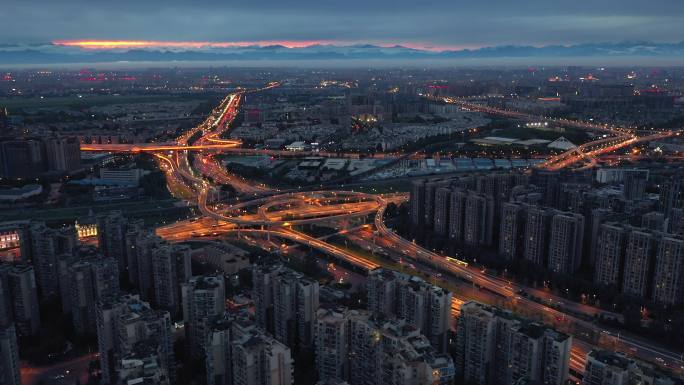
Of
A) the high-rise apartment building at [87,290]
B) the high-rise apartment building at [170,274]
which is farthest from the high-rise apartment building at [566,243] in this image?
the high-rise apartment building at [87,290]

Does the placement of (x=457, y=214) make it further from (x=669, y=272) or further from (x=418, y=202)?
(x=669, y=272)

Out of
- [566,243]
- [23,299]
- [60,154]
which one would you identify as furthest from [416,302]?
[60,154]

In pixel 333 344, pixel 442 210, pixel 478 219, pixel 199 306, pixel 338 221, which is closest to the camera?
pixel 333 344

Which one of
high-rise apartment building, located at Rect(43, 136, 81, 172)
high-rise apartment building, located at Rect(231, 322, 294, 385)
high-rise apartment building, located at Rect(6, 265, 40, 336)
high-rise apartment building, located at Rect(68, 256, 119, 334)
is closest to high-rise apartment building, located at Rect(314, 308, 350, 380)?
high-rise apartment building, located at Rect(231, 322, 294, 385)

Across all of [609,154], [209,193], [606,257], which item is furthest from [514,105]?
[606,257]

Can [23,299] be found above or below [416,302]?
below

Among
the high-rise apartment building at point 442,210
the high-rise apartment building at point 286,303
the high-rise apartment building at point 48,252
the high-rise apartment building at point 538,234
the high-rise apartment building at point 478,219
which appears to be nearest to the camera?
the high-rise apartment building at point 286,303

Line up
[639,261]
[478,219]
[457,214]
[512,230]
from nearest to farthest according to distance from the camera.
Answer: [639,261] → [512,230] → [478,219] → [457,214]

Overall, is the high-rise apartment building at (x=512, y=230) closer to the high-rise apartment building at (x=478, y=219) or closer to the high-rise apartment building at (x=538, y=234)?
the high-rise apartment building at (x=538, y=234)

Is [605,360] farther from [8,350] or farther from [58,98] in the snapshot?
[58,98]

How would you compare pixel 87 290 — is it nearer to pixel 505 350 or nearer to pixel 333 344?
pixel 333 344

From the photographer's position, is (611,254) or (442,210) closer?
(611,254)
